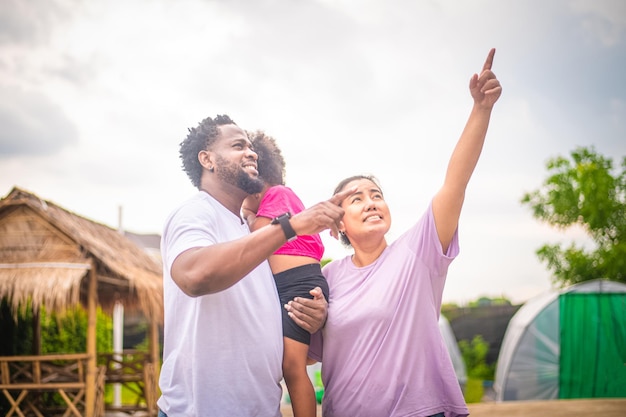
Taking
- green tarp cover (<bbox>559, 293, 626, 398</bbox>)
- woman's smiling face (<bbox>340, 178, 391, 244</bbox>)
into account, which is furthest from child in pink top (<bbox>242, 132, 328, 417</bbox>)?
green tarp cover (<bbox>559, 293, 626, 398</bbox>)

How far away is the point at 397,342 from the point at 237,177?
995mm

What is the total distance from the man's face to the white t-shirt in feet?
0.85

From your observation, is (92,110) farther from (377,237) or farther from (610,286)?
(610,286)

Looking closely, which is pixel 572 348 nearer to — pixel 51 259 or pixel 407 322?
pixel 51 259

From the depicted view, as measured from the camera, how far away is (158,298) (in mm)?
8883

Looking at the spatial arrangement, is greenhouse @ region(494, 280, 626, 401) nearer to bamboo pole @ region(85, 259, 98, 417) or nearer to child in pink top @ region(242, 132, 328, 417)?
bamboo pole @ region(85, 259, 98, 417)

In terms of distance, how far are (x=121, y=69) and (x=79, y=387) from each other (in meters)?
4.65

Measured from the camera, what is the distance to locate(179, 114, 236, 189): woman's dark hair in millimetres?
2539

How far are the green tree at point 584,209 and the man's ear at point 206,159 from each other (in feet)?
59.9

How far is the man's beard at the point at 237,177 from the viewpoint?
2369mm

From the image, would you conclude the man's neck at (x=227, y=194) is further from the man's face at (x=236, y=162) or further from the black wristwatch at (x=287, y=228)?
the black wristwatch at (x=287, y=228)

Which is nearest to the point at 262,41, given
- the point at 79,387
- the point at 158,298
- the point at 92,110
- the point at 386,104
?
the point at 386,104

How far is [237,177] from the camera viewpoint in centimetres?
238

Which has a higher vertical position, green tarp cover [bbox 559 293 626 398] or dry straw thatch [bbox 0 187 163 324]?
dry straw thatch [bbox 0 187 163 324]
